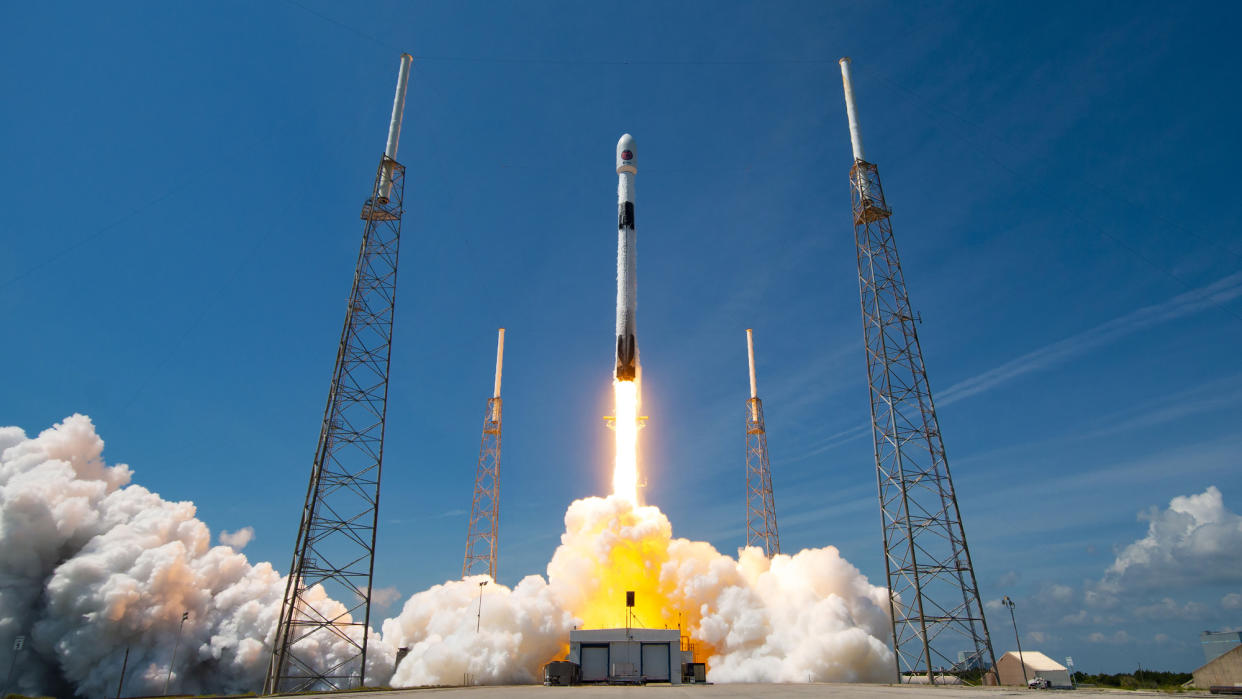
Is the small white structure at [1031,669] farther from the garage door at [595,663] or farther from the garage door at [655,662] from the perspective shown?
the garage door at [595,663]

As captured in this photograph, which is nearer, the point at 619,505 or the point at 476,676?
the point at 476,676

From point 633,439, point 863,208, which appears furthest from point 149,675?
point 863,208

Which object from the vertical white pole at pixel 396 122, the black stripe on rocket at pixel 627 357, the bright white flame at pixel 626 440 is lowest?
the bright white flame at pixel 626 440

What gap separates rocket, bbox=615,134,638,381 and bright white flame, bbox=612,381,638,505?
0.98 meters

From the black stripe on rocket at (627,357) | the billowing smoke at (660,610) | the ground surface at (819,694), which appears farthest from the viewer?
the black stripe on rocket at (627,357)

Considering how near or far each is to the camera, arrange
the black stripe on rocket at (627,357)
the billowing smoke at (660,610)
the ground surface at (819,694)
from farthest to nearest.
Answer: the black stripe on rocket at (627,357) → the billowing smoke at (660,610) → the ground surface at (819,694)

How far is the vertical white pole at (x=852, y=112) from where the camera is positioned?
45.8 m

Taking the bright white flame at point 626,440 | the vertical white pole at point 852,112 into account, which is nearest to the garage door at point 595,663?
the bright white flame at point 626,440

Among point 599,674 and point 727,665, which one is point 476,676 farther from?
point 727,665

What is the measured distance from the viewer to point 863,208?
44438 mm

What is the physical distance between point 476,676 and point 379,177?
99.6 feet

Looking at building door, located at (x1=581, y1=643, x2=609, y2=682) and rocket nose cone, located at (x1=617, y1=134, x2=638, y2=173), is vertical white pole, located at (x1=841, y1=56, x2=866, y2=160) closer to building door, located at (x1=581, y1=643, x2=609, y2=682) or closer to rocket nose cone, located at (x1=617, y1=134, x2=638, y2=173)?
rocket nose cone, located at (x1=617, y1=134, x2=638, y2=173)

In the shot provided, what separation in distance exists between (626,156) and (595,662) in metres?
35.1

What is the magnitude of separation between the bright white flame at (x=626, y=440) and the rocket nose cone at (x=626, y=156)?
1667 centimetres
